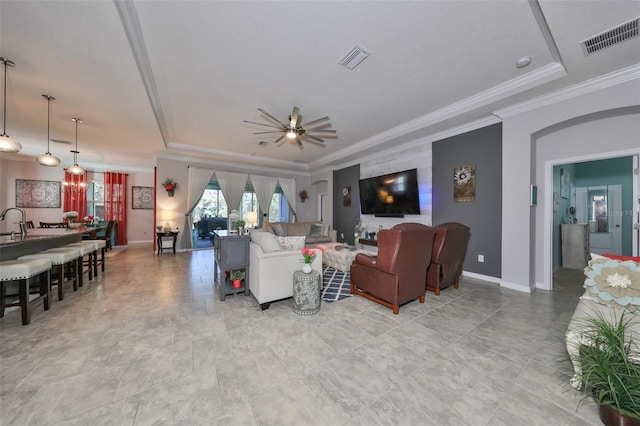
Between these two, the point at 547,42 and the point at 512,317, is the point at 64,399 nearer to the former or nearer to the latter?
the point at 512,317

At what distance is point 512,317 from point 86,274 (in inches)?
259

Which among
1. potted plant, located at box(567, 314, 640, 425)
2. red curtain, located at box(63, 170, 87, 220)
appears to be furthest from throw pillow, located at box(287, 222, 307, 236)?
red curtain, located at box(63, 170, 87, 220)

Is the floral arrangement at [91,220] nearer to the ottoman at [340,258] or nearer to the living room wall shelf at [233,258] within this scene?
the living room wall shelf at [233,258]

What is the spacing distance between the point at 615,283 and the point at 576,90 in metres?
2.61

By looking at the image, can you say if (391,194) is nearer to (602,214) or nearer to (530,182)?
(530,182)

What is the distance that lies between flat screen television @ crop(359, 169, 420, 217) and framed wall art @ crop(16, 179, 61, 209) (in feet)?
32.4

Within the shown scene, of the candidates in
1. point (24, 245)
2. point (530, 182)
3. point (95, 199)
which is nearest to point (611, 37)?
point (530, 182)

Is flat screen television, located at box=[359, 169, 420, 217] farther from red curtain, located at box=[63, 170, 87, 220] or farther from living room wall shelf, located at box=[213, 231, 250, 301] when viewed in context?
red curtain, located at box=[63, 170, 87, 220]

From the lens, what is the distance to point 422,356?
1.82 m

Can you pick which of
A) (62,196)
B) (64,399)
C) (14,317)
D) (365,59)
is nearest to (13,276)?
(14,317)

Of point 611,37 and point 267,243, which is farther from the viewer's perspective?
point 267,243

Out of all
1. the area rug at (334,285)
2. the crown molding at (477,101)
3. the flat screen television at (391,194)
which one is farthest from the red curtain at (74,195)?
the crown molding at (477,101)

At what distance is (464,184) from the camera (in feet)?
13.6

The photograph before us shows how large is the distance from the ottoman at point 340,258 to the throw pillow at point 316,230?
199cm
